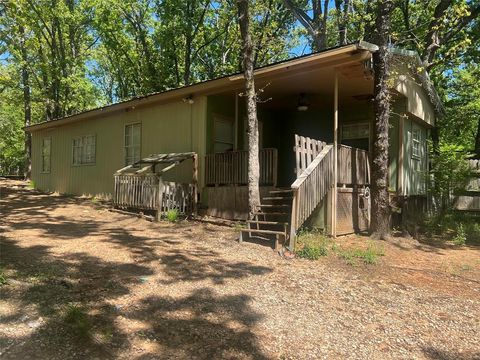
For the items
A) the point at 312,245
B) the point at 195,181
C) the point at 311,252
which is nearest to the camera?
the point at 311,252

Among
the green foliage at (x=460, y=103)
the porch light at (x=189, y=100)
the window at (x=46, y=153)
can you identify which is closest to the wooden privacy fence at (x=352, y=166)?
the porch light at (x=189, y=100)

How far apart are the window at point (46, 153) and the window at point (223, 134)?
9859 millimetres

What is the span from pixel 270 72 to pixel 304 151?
7.32ft

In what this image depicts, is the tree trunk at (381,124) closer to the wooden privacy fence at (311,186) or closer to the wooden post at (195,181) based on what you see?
the wooden privacy fence at (311,186)

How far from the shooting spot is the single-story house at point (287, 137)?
29.1 ft

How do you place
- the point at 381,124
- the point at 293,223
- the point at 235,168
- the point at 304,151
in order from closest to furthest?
the point at 293,223, the point at 304,151, the point at 381,124, the point at 235,168

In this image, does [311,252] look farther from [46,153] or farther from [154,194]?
[46,153]

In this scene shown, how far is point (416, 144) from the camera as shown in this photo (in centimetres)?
1320

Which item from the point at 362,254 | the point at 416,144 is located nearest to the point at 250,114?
the point at 362,254

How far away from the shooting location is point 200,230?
9289 millimetres

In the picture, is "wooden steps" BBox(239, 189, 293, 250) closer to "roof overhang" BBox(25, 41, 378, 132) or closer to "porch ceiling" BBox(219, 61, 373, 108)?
"porch ceiling" BBox(219, 61, 373, 108)

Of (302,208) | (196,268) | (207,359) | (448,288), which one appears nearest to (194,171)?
(302,208)

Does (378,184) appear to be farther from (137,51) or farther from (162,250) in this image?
(137,51)

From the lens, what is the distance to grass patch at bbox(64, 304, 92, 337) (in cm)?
392
